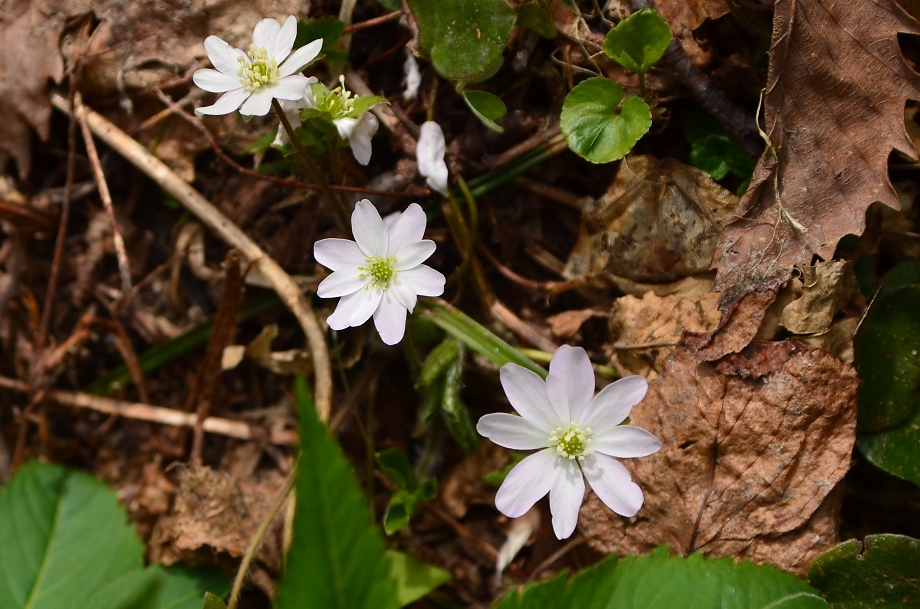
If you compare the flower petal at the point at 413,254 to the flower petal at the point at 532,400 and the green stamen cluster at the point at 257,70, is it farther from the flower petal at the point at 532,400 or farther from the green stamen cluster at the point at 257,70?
the green stamen cluster at the point at 257,70

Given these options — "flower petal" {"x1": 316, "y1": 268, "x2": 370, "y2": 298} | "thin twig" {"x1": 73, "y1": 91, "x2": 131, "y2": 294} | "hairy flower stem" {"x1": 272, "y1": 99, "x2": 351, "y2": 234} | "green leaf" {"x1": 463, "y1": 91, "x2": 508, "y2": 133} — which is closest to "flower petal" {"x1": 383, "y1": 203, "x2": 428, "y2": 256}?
"flower petal" {"x1": 316, "y1": 268, "x2": 370, "y2": 298}

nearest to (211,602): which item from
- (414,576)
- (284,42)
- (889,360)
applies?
(414,576)

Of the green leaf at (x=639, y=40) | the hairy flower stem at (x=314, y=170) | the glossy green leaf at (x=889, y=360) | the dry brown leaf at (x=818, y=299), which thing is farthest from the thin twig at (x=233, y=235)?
the glossy green leaf at (x=889, y=360)

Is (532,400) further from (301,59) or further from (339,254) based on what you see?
(301,59)

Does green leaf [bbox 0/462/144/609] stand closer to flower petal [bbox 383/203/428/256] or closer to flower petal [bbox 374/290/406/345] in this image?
flower petal [bbox 374/290/406/345]

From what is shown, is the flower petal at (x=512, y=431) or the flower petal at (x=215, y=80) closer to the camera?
the flower petal at (x=512, y=431)

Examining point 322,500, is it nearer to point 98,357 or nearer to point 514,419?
point 514,419

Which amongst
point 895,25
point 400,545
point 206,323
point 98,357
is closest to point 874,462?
point 895,25
